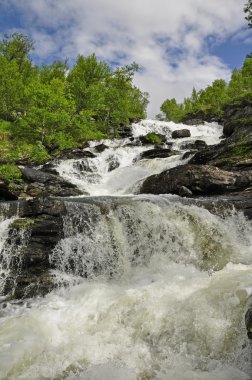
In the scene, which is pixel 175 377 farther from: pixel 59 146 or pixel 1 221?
pixel 59 146

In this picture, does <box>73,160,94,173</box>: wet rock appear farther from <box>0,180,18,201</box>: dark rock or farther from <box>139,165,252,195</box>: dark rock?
<box>0,180,18,201</box>: dark rock

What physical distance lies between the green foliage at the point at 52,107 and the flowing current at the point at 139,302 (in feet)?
43.0

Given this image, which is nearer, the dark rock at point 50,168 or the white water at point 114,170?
the white water at point 114,170

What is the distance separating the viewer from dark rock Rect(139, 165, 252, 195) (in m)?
15.1

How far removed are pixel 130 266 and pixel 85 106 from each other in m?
24.4

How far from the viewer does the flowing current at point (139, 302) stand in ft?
17.8

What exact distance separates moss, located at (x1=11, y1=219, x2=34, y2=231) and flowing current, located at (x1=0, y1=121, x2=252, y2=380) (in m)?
0.29

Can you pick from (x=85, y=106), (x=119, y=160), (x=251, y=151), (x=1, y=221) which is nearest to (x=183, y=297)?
(x=1, y=221)

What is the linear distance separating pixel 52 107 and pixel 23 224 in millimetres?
18304

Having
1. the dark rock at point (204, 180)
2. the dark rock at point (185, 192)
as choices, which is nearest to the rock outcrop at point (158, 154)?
the dark rock at point (204, 180)

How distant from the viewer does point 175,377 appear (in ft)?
16.6

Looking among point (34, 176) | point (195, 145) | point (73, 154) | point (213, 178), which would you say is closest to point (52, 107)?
point (73, 154)

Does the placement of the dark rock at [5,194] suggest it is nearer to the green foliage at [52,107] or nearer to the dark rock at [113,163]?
the green foliage at [52,107]

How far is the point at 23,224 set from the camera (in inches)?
402
